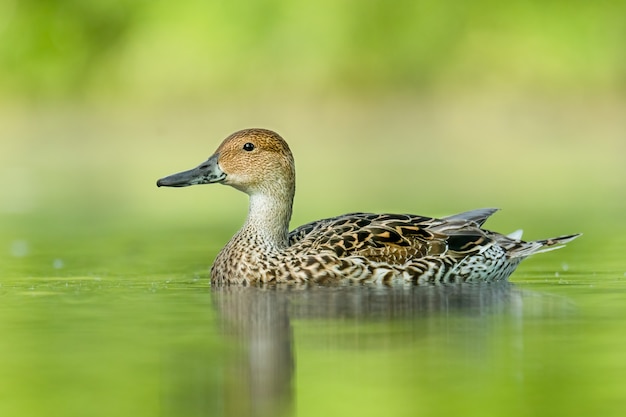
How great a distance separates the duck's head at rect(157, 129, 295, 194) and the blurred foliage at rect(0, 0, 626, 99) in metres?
16.0

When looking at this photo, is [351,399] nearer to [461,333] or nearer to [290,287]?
[461,333]

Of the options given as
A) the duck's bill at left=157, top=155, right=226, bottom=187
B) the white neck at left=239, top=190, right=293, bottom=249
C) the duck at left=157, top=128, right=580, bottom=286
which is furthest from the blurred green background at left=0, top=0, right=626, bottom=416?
the duck's bill at left=157, top=155, right=226, bottom=187

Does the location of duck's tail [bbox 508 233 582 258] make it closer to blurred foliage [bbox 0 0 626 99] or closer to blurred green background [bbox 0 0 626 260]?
blurred green background [bbox 0 0 626 260]

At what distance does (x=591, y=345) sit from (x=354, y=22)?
1973 cm

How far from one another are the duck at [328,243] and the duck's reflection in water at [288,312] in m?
0.11

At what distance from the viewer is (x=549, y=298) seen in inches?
317

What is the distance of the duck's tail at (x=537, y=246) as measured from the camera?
911 cm

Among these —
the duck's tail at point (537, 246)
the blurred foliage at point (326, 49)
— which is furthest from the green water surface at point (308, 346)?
the blurred foliage at point (326, 49)

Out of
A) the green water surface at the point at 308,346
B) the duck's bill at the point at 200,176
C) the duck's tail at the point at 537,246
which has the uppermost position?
the duck's bill at the point at 200,176

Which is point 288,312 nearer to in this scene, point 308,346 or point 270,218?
point 308,346

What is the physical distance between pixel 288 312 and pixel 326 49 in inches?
713

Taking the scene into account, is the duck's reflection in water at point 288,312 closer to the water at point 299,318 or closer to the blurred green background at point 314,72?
the water at point 299,318

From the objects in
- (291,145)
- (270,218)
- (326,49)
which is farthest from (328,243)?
(326,49)

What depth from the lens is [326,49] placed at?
25500 millimetres
